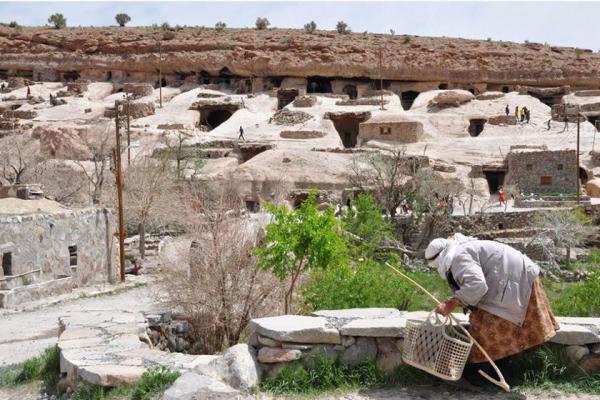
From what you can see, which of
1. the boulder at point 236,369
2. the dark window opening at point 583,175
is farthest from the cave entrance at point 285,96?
the boulder at point 236,369

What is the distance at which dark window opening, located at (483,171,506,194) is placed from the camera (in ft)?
99.1

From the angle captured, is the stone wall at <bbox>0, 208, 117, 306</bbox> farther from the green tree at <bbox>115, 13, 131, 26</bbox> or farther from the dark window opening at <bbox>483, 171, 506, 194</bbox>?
the green tree at <bbox>115, 13, 131, 26</bbox>

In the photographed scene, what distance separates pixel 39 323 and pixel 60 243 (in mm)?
4437

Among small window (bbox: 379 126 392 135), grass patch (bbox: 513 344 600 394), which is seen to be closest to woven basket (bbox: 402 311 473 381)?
grass patch (bbox: 513 344 600 394)

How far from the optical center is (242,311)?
8500mm

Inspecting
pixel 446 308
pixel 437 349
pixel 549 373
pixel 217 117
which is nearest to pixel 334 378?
pixel 437 349

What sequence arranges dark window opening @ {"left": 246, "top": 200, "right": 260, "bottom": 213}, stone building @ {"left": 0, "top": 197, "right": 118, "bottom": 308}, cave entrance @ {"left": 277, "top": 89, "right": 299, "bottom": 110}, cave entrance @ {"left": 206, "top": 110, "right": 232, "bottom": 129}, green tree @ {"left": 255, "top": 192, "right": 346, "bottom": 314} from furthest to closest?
cave entrance @ {"left": 277, "top": 89, "right": 299, "bottom": 110} < cave entrance @ {"left": 206, "top": 110, "right": 232, "bottom": 129} < dark window opening @ {"left": 246, "top": 200, "right": 260, "bottom": 213} < stone building @ {"left": 0, "top": 197, "right": 118, "bottom": 308} < green tree @ {"left": 255, "top": 192, "right": 346, "bottom": 314}

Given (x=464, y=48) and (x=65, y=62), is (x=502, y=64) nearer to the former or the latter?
(x=464, y=48)

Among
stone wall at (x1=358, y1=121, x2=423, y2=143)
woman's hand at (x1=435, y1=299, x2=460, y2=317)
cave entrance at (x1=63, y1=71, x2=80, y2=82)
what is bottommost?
woman's hand at (x1=435, y1=299, x2=460, y2=317)

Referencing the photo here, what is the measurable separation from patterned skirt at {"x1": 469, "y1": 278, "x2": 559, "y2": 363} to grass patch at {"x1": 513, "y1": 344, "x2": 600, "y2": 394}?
31cm

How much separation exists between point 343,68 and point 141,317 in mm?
41965

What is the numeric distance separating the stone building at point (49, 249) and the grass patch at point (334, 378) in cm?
986

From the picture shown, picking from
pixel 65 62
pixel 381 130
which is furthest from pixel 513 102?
pixel 65 62

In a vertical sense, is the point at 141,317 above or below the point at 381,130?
below
